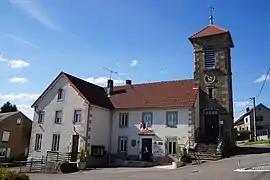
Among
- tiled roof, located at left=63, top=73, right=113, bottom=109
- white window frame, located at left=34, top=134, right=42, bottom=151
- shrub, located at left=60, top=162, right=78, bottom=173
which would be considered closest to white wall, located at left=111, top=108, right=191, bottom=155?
tiled roof, located at left=63, top=73, right=113, bottom=109

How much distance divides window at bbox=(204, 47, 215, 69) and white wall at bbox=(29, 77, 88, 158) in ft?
43.5

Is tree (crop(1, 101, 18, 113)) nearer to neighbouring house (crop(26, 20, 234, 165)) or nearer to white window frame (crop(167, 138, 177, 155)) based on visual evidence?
neighbouring house (crop(26, 20, 234, 165))

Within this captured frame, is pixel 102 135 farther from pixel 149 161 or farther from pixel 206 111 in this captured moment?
pixel 206 111

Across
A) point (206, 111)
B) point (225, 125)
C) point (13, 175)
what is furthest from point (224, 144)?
point (13, 175)

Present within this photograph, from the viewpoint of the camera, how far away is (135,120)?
29250mm

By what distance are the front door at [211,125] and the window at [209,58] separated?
5004 millimetres

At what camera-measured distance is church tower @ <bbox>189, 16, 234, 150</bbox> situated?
92.7ft

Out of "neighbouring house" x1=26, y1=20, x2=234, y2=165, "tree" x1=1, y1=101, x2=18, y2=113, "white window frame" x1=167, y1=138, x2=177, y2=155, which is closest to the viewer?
"white window frame" x1=167, y1=138, x2=177, y2=155

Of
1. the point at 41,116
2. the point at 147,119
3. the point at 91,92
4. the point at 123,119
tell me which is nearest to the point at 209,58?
the point at 147,119

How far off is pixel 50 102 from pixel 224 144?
18536 mm

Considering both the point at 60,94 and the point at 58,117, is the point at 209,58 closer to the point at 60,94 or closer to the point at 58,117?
the point at 60,94

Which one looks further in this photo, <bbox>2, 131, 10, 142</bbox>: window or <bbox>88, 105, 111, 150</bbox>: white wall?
<bbox>2, 131, 10, 142</bbox>: window

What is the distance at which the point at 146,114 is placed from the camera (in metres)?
28.9

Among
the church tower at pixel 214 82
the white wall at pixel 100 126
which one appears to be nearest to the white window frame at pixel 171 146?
the church tower at pixel 214 82
